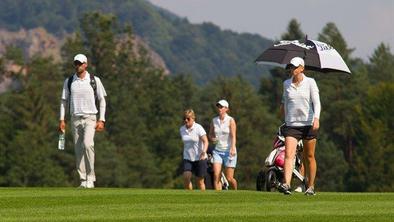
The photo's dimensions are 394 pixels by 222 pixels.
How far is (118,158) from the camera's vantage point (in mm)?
106812

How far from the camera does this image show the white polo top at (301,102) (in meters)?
17.4

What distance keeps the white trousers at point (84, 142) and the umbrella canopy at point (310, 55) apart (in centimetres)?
272

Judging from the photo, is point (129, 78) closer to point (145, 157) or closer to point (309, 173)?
point (145, 157)

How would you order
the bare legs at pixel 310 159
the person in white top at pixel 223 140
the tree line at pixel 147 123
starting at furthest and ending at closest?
1. the tree line at pixel 147 123
2. the person in white top at pixel 223 140
3. the bare legs at pixel 310 159

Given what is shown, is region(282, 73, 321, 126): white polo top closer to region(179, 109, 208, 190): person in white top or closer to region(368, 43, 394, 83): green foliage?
region(179, 109, 208, 190): person in white top

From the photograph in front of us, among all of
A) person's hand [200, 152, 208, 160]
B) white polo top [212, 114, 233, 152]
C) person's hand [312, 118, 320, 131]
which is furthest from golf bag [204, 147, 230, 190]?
person's hand [312, 118, 320, 131]

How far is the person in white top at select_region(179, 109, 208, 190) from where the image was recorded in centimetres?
2344

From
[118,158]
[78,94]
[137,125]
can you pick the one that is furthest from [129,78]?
[78,94]

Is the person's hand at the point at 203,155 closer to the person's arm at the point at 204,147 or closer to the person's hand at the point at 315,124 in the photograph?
the person's arm at the point at 204,147

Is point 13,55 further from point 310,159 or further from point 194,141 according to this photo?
point 310,159

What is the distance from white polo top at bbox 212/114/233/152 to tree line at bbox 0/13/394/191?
241ft

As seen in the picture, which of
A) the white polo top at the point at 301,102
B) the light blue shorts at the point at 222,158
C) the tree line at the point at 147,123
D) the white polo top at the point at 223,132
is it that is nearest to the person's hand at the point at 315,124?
the white polo top at the point at 301,102

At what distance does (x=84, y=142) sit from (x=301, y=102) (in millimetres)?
4100

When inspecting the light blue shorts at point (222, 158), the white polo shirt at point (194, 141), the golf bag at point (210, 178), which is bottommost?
the golf bag at point (210, 178)
